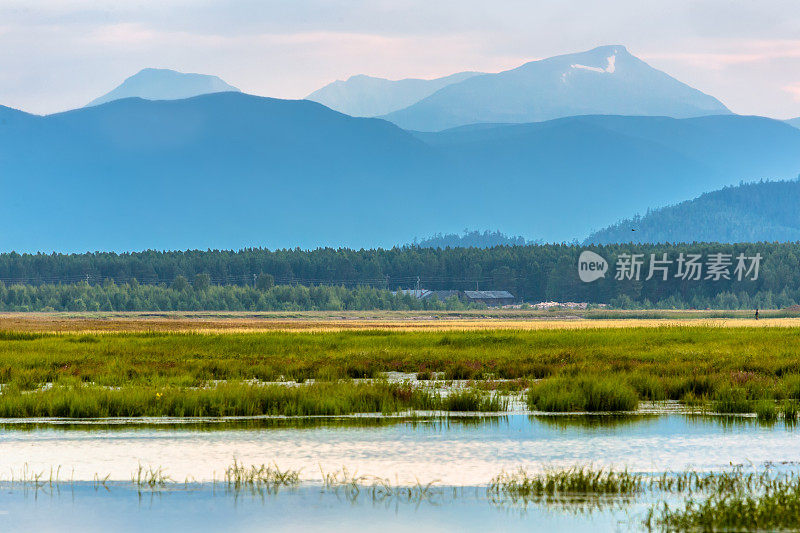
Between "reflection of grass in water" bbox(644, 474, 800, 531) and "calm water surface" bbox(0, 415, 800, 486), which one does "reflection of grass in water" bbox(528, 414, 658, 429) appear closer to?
"calm water surface" bbox(0, 415, 800, 486)

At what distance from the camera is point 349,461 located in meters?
23.4

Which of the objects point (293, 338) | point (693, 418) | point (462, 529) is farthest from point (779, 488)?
point (293, 338)

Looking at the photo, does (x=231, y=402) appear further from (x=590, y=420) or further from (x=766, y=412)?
(x=766, y=412)

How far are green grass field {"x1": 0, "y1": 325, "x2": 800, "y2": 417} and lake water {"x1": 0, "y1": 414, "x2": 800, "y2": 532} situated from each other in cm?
190

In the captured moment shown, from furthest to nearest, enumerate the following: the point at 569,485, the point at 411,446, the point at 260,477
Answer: the point at 411,446 → the point at 260,477 → the point at 569,485

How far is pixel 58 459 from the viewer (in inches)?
940

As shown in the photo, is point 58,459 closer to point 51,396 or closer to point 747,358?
point 51,396

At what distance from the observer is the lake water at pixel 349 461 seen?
727 inches

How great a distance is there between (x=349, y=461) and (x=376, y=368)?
20969 mm

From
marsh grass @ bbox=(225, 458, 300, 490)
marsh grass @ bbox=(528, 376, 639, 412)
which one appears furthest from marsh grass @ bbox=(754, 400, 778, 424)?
marsh grass @ bbox=(225, 458, 300, 490)

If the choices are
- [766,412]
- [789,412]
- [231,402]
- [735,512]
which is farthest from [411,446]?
[789,412]

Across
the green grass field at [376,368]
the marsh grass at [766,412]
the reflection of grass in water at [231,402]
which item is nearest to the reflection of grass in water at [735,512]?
the marsh grass at [766,412]

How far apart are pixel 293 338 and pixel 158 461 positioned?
41.4m

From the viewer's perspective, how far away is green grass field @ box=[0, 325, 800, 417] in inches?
1248
